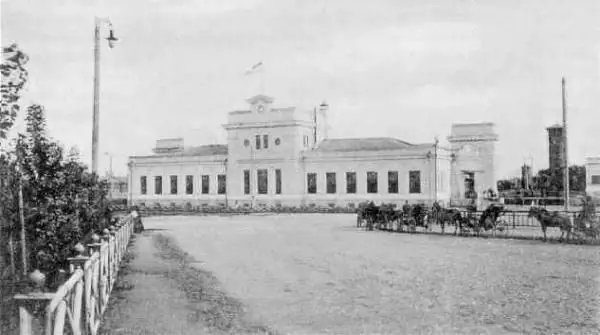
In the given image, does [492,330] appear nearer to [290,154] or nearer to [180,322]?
[180,322]

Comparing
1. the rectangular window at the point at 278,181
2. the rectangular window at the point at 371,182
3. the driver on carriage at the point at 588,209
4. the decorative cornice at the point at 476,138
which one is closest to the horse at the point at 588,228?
the driver on carriage at the point at 588,209

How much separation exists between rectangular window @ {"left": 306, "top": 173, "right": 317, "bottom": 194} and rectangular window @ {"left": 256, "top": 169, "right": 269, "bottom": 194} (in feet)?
9.18

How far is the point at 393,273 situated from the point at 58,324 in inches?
296

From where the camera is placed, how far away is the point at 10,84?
589cm

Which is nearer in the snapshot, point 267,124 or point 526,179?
point 267,124

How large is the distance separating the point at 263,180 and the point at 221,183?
3383 mm

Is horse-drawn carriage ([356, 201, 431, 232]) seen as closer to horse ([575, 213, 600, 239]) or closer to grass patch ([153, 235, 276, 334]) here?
horse ([575, 213, 600, 239])

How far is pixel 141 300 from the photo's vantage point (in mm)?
8570

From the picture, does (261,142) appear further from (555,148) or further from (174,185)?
(555,148)

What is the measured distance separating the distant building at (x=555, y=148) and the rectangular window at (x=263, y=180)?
773 inches

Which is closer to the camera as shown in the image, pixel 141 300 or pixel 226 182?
pixel 141 300

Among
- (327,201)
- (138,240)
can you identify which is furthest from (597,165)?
(138,240)

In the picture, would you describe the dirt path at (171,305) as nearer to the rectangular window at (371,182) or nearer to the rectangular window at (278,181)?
the rectangular window at (371,182)

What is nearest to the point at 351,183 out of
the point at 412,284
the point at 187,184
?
the point at 187,184
